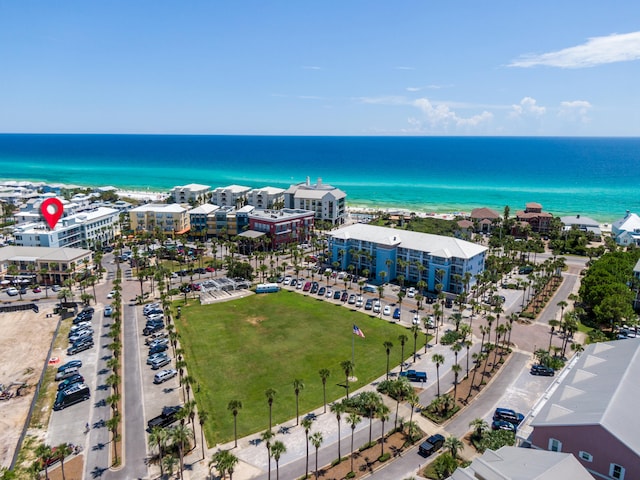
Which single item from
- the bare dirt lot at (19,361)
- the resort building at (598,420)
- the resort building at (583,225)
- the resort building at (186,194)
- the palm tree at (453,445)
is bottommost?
the bare dirt lot at (19,361)

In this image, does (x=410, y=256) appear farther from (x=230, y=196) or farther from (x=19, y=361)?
(x=230, y=196)

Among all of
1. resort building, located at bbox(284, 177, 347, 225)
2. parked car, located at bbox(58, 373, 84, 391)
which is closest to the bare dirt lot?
parked car, located at bbox(58, 373, 84, 391)

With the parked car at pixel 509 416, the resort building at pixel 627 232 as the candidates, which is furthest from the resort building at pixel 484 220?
the parked car at pixel 509 416

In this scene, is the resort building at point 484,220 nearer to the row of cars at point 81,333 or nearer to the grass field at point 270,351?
the grass field at point 270,351

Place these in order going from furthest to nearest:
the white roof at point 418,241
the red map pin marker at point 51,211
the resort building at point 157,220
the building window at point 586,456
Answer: the resort building at point 157,220
the red map pin marker at point 51,211
the white roof at point 418,241
the building window at point 586,456

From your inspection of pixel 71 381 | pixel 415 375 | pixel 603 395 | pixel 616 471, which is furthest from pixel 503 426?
pixel 71 381

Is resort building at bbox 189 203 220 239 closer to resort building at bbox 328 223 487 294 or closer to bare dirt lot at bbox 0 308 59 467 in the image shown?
resort building at bbox 328 223 487 294

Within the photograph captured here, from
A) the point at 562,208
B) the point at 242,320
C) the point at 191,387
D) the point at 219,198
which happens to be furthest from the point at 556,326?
the point at 562,208
